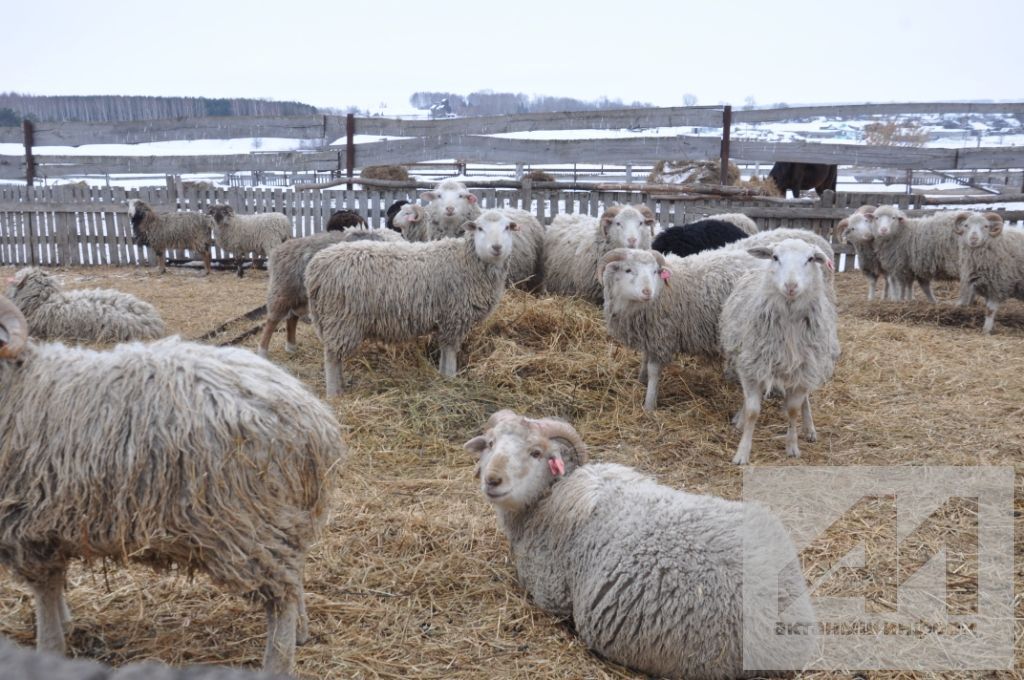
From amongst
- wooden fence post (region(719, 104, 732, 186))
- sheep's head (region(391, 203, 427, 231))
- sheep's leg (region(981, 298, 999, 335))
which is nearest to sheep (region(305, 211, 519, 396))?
sheep's head (region(391, 203, 427, 231))

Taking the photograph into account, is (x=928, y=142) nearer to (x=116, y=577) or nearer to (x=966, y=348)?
(x=966, y=348)

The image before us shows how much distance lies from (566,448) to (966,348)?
6192 mm

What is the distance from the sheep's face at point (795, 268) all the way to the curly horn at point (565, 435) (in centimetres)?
217

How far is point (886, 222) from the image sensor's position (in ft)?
37.3

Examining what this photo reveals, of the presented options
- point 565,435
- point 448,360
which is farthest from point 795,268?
point 448,360

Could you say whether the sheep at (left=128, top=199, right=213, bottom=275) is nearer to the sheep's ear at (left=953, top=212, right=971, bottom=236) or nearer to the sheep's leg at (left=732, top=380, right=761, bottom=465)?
the sheep's leg at (left=732, top=380, right=761, bottom=465)

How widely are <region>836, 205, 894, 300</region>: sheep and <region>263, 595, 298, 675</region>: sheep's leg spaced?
34.3 feet

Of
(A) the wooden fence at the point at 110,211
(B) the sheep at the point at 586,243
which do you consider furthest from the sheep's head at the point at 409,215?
(A) the wooden fence at the point at 110,211

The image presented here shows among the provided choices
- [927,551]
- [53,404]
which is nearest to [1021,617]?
[927,551]

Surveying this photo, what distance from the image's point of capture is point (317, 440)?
10.6ft

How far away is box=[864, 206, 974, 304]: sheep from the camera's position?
10.8 metres

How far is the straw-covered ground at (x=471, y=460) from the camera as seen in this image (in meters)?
3.61

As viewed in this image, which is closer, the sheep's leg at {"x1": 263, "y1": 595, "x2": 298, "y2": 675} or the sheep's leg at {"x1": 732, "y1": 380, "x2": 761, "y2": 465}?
the sheep's leg at {"x1": 263, "y1": 595, "x2": 298, "y2": 675}

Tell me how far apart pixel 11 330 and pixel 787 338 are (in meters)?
4.69
